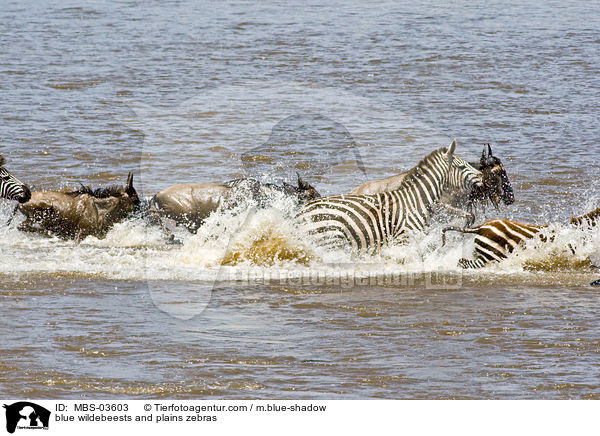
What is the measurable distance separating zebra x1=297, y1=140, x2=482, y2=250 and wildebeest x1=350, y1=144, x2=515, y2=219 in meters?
0.09

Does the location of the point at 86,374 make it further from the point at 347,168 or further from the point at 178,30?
the point at 178,30

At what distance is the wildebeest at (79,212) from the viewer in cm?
1152

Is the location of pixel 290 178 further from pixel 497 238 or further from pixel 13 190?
pixel 497 238

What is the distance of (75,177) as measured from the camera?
14.8m

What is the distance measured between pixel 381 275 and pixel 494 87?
1222cm

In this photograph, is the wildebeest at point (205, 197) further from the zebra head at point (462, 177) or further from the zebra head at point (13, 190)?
the zebra head at point (462, 177)

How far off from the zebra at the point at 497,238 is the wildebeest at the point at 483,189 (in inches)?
31.1

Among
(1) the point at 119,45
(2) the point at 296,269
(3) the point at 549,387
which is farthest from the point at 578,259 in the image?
(1) the point at 119,45

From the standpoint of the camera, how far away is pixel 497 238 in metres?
9.89

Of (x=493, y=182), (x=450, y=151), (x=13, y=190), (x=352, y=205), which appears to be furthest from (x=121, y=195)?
(x=493, y=182)

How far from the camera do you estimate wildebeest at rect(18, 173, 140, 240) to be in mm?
11516
